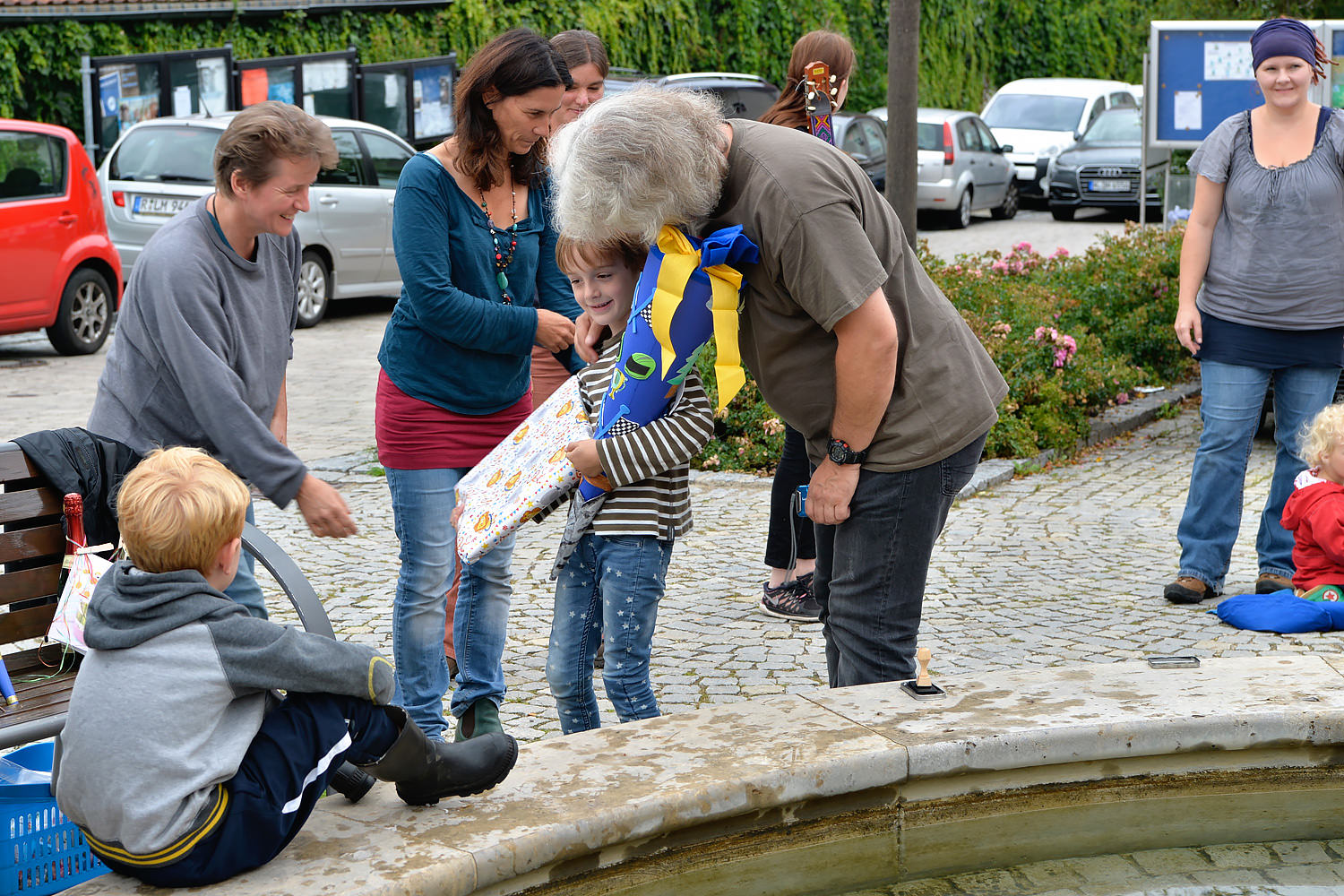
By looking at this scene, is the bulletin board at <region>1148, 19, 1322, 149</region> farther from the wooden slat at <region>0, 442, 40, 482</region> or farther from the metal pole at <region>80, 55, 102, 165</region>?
the metal pole at <region>80, 55, 102, 165</region>

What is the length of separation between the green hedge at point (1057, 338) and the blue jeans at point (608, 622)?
3.89m

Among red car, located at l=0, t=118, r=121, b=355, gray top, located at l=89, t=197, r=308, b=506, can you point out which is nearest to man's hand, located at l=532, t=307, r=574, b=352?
gray top, located at l=89, t=197, r=308, b=506

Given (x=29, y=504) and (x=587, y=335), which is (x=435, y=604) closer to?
(x=587, y=335)

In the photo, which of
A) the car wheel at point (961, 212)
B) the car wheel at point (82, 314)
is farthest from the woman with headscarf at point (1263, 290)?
the car wheel at point (961, 212)

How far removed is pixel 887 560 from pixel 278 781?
1388 millimetres

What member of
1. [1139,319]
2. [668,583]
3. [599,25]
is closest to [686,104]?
[668,583]

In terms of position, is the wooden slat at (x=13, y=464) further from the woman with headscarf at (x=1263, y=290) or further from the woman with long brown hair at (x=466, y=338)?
the woman with headscarf at (x=1263, y=290)

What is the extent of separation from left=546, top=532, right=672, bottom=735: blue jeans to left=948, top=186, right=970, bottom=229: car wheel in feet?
61.4

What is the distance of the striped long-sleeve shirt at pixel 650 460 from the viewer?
11.1 ft

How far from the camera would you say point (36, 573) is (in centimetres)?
338

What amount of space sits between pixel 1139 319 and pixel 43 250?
806cm

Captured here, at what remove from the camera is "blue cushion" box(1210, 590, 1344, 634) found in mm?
5043

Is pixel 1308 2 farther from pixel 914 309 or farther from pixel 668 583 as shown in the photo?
pixel 914 309

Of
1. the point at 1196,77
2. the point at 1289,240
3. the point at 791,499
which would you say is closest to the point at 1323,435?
the point at 1289,240
